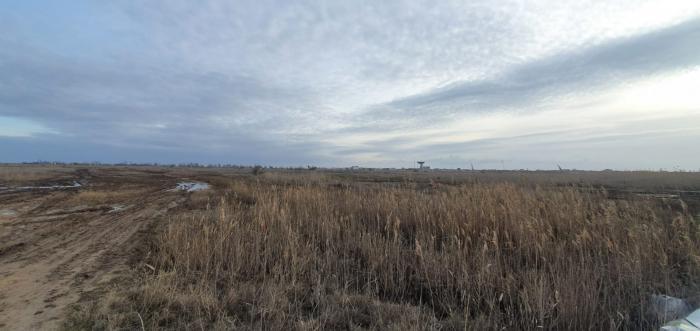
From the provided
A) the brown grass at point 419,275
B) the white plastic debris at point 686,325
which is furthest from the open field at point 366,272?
the white plastic debris at point 686,325

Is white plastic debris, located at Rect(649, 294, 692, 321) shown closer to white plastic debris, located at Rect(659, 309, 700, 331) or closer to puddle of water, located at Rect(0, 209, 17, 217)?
white plastic debris, located at Rect(659, 309, 700, 331)

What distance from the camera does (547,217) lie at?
727 centimetres

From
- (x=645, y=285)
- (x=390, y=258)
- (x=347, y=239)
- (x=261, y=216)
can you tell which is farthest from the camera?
(x=261, y=216)

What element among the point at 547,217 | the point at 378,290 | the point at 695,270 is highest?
the point at 547,217

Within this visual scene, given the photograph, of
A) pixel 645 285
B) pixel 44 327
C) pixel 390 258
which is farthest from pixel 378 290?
pixel 44 327

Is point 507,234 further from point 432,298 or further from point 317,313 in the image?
point 317,313

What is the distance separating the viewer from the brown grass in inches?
156

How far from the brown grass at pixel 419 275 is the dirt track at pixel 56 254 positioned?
59cm

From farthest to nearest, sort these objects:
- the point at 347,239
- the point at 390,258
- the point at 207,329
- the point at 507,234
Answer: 1. the point at 347,239
2. the point at 507,234
3. the point at 390,258
4. the point at 207,329

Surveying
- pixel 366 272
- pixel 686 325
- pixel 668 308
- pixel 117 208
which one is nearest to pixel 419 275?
pixel 366 272

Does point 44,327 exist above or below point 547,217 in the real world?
below

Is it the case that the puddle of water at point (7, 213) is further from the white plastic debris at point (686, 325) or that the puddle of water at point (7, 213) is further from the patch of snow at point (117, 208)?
the white plastic debris at point (686, 325)

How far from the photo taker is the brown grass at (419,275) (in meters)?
3.96

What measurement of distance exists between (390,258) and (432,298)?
1082mm
